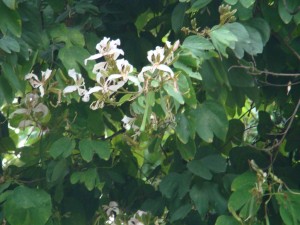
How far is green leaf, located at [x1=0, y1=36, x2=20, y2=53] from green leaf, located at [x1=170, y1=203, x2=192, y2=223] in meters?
0.76

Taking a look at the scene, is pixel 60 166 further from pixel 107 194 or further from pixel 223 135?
pixel 223 135

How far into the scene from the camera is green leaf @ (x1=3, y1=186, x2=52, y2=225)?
2777mm

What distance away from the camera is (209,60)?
245 centimetres

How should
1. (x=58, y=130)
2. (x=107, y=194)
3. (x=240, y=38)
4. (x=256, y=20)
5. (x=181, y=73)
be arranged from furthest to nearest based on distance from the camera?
(x=107, y=194), (x=58, y=130), (x=256, y=20), (x=240, y=38), (x=181, y=73)

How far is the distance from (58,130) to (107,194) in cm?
47

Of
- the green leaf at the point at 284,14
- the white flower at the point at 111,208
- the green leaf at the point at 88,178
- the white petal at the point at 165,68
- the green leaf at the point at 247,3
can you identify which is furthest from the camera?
the white flower at the point at 111,208

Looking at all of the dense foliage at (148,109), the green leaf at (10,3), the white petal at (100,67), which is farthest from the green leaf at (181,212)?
the green leaf at (10,3)

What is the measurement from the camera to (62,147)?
8.91ft

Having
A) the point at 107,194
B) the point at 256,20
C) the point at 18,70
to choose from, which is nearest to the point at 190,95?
the point at 256,20

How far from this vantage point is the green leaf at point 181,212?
2787mm

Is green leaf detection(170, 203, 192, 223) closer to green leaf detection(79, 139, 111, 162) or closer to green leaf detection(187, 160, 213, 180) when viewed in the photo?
green leaf detection(187, 160, 213, 180)

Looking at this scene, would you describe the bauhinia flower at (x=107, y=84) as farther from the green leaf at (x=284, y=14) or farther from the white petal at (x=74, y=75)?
the green leaf at (x=284, y=14)

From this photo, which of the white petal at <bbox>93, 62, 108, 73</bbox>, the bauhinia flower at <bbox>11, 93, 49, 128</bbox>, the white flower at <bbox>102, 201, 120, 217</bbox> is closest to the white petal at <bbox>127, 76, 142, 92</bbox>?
the white petal at <bbox>93, 62, 108, 73</bbox>

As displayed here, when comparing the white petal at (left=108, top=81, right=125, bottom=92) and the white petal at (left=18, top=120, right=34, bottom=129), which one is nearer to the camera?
the white petal at (left=108, top=81, right=125, bottom=92)
